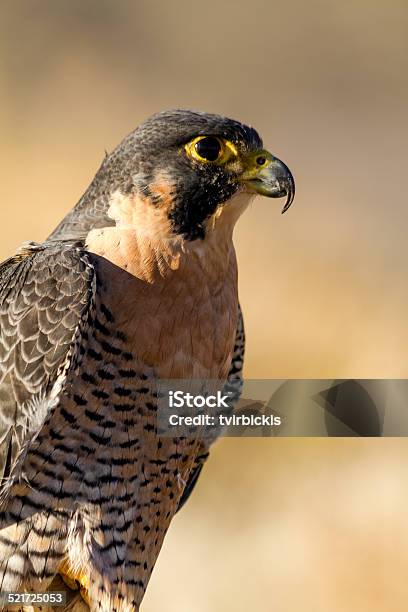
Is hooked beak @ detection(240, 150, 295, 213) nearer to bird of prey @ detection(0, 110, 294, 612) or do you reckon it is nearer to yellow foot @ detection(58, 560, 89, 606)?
bird of prey @ detection(0, 110, 294, 612)

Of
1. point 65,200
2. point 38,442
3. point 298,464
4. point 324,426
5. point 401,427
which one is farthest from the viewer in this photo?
point 65,200

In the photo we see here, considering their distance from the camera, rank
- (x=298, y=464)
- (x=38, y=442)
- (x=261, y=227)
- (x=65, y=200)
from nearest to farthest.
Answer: (x=38, y=442)
(x=298, y=464)
(x=65, y=200)
(x=261, y=227)

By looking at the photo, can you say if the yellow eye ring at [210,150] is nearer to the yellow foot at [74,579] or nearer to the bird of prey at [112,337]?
the bird of prey at [112,337]

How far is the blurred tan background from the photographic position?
5.99 metres

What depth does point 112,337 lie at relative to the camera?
3053mm

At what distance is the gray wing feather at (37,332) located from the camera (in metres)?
2.98

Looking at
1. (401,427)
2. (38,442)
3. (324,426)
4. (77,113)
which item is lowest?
(38,442)

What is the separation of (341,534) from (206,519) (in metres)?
0.85

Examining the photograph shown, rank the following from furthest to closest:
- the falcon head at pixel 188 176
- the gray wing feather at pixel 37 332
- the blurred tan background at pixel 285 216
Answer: the blurred tan background at pixel 285 216, the falcon head at pixel 188 176, the gray wing feather at pixel 37 332

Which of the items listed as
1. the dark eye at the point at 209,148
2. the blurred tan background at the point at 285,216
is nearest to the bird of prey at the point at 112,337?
the dark eye at the point at 209,148

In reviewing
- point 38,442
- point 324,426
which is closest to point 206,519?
point 324,426

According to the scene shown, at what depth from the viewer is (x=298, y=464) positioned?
22.3 ft

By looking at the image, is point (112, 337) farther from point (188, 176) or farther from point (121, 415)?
point (188, 176)

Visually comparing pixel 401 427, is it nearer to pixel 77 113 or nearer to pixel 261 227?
pixel 261 227
